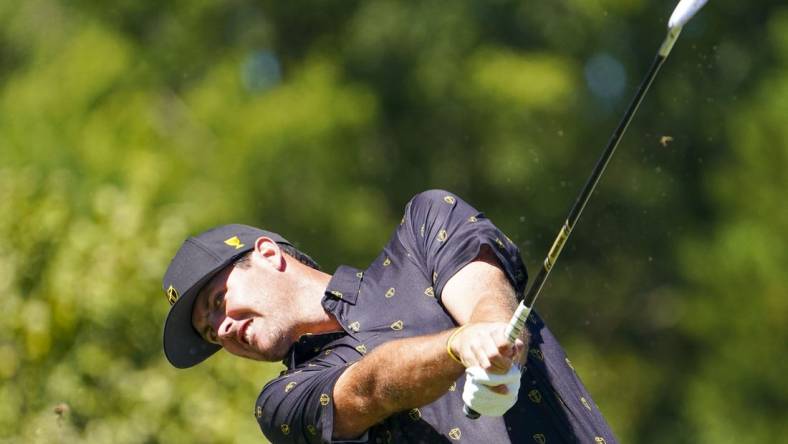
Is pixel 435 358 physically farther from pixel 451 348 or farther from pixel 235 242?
pixel 235 242

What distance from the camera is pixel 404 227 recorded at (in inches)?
147

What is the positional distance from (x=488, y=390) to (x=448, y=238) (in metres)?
0.67

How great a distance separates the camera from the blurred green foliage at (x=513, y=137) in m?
13.8

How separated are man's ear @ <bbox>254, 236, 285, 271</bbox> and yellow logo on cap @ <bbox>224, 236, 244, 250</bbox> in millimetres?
43

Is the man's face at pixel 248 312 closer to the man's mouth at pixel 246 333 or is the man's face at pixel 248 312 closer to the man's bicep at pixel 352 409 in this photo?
the man's mouth at pixel 246 333

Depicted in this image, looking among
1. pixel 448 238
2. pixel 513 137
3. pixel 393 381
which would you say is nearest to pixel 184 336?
pixel 448 238

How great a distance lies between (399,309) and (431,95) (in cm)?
1174

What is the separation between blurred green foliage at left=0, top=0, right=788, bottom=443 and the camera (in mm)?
13797

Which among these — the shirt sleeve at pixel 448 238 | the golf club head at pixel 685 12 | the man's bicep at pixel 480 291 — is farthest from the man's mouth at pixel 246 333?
the golf club head at pixel 685 12

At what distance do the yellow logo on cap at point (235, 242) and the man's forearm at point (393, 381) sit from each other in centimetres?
74

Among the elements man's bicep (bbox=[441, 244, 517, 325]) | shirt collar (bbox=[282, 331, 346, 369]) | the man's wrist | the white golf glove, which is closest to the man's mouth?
shirt collar (bbox=[282, 331, 346, 369])

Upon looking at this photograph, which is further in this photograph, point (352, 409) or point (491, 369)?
point (352, 409)

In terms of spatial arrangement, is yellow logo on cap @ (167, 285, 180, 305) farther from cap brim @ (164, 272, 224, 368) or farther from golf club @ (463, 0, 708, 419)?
golf club @ (463, 0, 708, 419)

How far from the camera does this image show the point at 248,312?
152 inches
